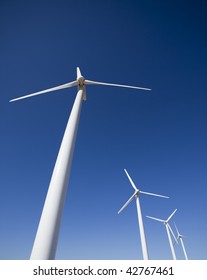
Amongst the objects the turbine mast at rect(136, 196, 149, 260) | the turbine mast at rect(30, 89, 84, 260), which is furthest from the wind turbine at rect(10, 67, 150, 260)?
the turbine mast at rect(136, 196, 149, 260)

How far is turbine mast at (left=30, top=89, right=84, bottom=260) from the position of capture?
483 centimetres

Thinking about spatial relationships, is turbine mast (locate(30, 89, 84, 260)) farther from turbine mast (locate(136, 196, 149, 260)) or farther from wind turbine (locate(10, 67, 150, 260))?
turbine mast (locate(136, 196, 149, 260))

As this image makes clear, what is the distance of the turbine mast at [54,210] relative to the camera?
4828mm

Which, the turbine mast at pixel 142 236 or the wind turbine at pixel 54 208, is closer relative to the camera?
the wind turbine at pixel 54 208

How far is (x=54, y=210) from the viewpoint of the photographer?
18.1 feet

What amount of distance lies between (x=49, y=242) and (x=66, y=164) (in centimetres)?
291

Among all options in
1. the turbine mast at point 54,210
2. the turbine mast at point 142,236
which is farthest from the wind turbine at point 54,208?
the turbine mast at point 142,236

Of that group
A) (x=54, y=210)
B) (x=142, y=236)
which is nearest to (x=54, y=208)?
(x=54, y=210)

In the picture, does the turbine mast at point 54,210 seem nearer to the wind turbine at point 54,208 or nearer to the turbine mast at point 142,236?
the wind turbine at point 54,208

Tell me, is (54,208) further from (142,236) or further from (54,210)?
(142,236)
